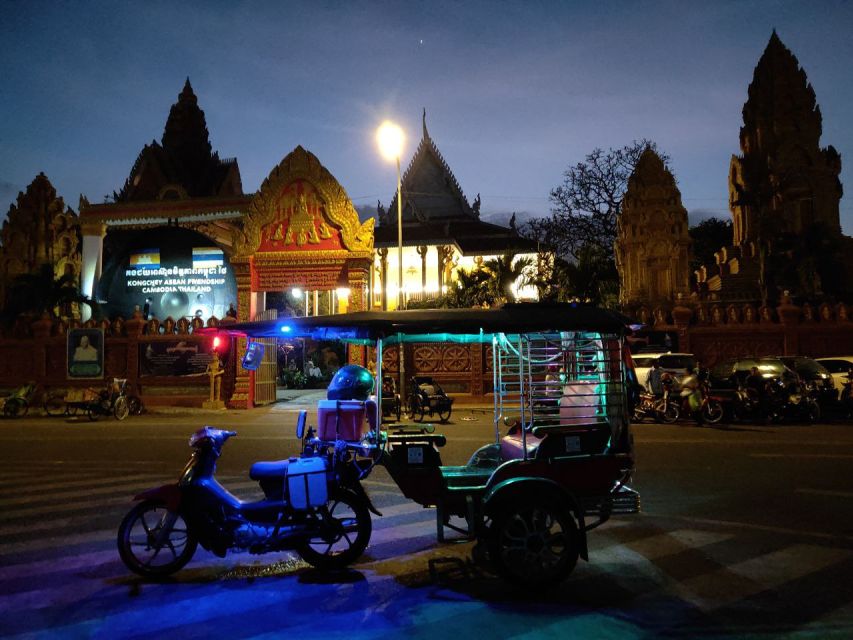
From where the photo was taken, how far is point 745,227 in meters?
37.9

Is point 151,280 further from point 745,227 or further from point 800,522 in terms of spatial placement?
point 745,227

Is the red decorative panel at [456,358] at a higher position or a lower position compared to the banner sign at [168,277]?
lower

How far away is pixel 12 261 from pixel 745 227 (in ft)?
141

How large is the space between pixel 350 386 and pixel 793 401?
46.0ft

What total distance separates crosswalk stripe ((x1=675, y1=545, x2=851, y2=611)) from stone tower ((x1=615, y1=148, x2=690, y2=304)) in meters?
22.5

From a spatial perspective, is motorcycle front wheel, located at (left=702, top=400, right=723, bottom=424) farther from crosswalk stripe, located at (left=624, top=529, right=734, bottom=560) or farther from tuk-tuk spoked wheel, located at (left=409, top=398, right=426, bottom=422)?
crosswalk stripe, located at (left=624, top=529, right=734, bottom=560)

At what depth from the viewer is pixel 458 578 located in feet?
16.0

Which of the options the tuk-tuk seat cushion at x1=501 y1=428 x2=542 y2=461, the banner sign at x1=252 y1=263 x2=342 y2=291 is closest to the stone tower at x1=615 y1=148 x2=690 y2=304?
the banner sign at x1=252 y1=263 x2=342 y2=291

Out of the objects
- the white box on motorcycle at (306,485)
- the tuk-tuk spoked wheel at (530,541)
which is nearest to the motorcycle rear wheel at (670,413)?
the tuk-tuk spoked wheel at (530,541)

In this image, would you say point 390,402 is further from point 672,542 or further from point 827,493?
point 672,542

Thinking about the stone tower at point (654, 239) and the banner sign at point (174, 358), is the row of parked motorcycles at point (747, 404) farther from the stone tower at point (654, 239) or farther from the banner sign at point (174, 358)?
the banner sign at point (174, 358)

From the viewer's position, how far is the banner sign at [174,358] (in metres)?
21.3

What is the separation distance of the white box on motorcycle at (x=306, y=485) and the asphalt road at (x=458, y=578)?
63 centimetres

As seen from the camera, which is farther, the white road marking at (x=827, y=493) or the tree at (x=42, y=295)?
the tree at (x=42, y=295)
